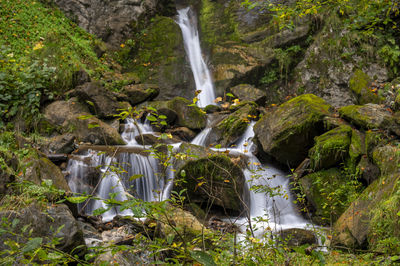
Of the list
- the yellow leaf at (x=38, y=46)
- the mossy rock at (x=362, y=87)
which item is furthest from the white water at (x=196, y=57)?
the yellow leaf at (x=38, y=46)

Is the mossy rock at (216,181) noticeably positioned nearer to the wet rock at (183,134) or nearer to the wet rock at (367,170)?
the wet rock at (367,170)

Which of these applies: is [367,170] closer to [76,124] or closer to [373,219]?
[373,219]

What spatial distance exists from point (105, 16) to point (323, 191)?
13.3 m

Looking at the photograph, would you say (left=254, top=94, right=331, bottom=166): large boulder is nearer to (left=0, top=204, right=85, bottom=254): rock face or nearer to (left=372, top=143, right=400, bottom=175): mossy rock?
(left=372, top=143, right=400, bottom=175): mossy rock

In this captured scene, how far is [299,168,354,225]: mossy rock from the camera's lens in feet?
19.4

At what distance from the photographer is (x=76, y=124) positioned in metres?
8.27

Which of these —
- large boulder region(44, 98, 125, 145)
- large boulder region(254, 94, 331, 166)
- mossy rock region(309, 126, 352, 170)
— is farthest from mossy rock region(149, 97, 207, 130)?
mossy rock region(309, 126, 352, 170)

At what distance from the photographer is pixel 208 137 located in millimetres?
8961

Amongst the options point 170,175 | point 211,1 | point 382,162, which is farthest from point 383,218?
point 211,1

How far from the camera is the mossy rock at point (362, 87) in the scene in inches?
364

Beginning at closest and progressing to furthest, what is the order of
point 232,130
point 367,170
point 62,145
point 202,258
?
point 202,258 < point 367,170 < point 62,145 < point 232,130

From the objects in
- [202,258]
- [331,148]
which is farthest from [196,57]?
[202,258]

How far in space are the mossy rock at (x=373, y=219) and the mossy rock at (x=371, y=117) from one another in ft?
4.84

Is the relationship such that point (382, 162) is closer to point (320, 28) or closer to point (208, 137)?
point (208, 137)
